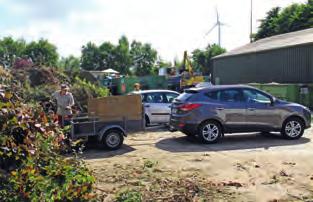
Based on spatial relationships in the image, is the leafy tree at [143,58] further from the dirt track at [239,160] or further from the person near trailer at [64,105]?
the person near trailer at [64,105]

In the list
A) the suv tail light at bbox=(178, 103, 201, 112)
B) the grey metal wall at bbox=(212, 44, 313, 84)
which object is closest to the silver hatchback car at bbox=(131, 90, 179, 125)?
the suv tail light at bbox=(178, 103, 201, 112)

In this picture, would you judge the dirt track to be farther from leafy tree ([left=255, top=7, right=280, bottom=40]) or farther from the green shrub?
leafy tree ([left=255, top=7, right=280, bottom=40])

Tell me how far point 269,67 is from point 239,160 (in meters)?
23.7

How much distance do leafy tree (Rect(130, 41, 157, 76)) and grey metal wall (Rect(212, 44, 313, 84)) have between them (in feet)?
136

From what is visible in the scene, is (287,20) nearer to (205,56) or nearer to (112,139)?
(205,56)

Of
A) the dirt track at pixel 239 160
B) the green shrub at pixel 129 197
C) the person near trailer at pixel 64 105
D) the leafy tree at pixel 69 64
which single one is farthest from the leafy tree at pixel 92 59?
the green shrub at pixel 129 197

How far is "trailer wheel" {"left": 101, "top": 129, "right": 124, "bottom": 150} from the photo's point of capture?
1097 cm

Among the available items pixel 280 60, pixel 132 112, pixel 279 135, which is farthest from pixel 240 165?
pixel 280 60

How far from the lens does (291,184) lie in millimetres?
7305

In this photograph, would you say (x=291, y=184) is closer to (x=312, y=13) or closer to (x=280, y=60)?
(x=280, y=60)

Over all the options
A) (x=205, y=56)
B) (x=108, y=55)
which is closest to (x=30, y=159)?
(x=205, y=56)

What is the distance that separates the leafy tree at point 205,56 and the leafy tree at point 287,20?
1102cm

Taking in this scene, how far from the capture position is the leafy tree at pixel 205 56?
6700cm

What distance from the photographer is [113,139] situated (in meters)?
11.1
